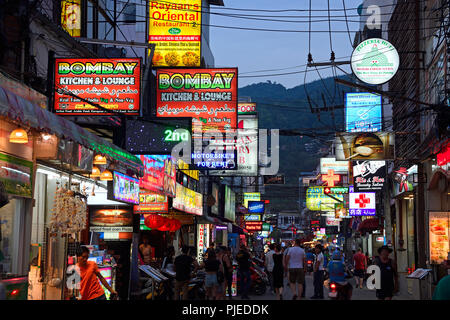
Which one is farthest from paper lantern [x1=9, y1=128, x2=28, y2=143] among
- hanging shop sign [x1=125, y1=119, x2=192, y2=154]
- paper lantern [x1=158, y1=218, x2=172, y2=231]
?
paper lantern [x1=158, y1=218, x2=172, y2=231]

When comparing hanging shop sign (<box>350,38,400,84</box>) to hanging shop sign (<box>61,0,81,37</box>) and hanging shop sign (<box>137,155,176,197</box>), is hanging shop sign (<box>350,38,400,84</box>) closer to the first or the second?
hanging shop sign (<box>137,155,176,197</box>)

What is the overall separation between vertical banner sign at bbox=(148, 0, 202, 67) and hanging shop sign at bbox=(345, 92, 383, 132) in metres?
8.78

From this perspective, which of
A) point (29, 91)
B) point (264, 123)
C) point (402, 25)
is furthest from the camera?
point (264, 123)

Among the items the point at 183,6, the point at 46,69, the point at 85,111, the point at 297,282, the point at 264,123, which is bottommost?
the point at 297,282

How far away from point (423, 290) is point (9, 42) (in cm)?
1311

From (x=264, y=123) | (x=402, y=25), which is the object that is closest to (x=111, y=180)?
(x=402, y=25)

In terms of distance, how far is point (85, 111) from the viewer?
1675 centimetres

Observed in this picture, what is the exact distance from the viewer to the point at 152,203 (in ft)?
77.5

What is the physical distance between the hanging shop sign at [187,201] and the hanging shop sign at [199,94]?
592 cm

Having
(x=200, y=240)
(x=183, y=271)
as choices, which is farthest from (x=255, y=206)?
(x=183, y=271)

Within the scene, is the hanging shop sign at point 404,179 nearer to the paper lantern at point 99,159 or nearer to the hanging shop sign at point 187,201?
the hanging shop sign at point 187,201

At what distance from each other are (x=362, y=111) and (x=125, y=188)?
1484 cm

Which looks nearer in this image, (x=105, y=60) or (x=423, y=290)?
(x=105, y=60)
